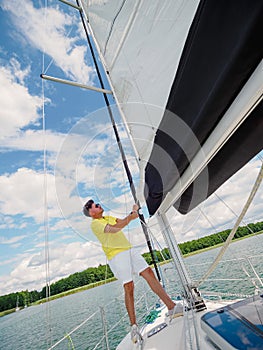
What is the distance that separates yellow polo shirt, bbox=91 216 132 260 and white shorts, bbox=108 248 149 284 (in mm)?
30

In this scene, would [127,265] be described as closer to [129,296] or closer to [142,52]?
[129,296]

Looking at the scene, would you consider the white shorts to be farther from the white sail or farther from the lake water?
the white sail

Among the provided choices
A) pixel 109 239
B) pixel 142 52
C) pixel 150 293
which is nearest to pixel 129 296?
pixel 109 239

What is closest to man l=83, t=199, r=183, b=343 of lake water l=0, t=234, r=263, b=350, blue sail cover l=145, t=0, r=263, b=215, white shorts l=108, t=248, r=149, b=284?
white shorts l=108, t=248, r=149, b=284

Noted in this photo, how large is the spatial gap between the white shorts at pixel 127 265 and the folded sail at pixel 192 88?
34 centimetres

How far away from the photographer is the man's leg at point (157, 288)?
139 centimetres

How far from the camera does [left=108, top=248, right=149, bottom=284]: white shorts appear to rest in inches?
54.9

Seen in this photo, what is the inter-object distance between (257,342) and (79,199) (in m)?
1.27

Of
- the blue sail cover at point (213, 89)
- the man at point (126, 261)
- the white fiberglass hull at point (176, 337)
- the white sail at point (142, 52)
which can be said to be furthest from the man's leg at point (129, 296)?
the white sail at point (142, 52)

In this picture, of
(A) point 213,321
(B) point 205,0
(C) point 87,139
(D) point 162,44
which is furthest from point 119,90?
(A) point 213,321

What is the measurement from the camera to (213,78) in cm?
62

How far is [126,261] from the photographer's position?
141 cm

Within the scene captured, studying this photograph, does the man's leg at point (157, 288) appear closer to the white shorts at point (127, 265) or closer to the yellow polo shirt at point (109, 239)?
the white shorts at point (127, 265)

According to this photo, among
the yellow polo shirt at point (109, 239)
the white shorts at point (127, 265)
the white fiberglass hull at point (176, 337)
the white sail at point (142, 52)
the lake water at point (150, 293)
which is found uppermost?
the white sail at point (142, 52)
